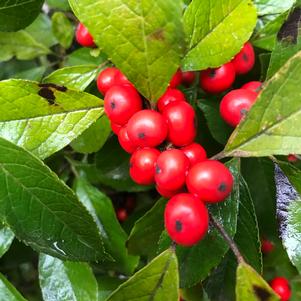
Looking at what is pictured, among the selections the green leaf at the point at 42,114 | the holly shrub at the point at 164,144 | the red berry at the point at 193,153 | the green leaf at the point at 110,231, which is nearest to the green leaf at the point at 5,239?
the holly shrub at the point at 164,144

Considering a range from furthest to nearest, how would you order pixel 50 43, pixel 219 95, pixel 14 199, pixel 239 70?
pixel 50 43, pixel 219 95, pixel 239 70, pixel 14 199

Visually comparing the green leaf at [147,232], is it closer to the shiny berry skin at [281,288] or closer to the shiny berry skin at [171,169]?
the shiny berry skin at [171,169]

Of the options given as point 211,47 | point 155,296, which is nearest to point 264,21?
point 211,47

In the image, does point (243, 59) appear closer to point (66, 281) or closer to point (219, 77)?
point (219, 77)

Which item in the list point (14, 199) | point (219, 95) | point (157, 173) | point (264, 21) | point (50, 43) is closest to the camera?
point (157, 173)

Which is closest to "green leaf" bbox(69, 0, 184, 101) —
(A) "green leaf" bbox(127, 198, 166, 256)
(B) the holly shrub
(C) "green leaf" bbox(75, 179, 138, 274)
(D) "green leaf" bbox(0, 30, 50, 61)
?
(B) the holly shrub

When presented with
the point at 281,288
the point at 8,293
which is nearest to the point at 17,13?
the point at 8,293

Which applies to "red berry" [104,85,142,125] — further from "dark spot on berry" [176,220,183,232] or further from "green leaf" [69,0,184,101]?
"dark spot on berry" [176,220,183,232]

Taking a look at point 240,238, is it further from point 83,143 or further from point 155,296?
point 83,143
